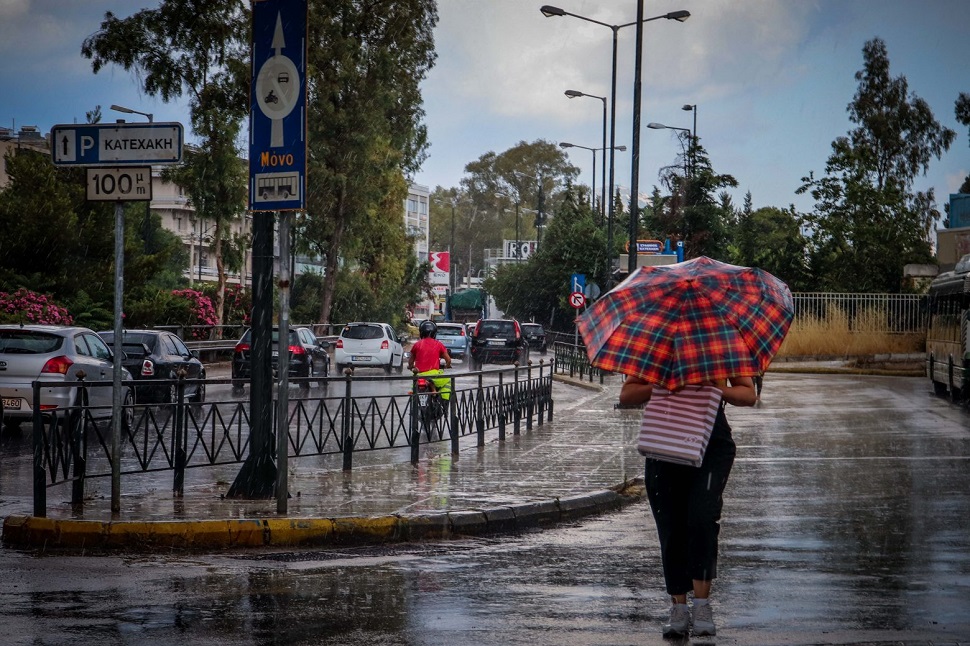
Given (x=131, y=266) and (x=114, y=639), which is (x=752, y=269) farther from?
(x=131, y=266)

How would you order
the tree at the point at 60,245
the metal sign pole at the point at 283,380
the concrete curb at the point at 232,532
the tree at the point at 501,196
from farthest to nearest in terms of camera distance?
the tree at the point at 501,196 < the tree at the point at 60,245 < the metal sign pole at the point at 283,380 < the concrete curb at the point at 232,532

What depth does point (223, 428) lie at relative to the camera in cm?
1212

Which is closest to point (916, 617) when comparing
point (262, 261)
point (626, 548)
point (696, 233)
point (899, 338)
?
point (626, 548)

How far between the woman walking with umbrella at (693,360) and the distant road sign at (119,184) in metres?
4.84

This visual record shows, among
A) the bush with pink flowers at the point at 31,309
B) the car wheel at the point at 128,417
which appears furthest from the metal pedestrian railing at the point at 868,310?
the car wheel at the point at 128,417

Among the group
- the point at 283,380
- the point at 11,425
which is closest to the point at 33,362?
the point at 11,425

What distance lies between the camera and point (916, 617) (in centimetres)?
668

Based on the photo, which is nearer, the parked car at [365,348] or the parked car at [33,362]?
the parked car at [33,362]

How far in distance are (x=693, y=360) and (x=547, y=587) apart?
7.27 ft

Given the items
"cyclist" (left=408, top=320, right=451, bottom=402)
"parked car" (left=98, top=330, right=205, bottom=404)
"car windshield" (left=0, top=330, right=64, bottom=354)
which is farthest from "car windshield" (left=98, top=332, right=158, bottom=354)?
"cyclist" (left=408, top=320, right=451, bottom=402)

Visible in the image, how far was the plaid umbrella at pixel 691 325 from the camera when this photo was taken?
6121mm

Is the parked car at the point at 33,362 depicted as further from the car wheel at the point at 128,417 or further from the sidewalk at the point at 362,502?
the car wheel at the point at 128,417

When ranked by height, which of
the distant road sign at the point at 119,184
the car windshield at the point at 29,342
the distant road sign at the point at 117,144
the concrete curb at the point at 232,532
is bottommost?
the concrete curb at the point at 232,532

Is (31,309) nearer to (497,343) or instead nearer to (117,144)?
(497,343)
